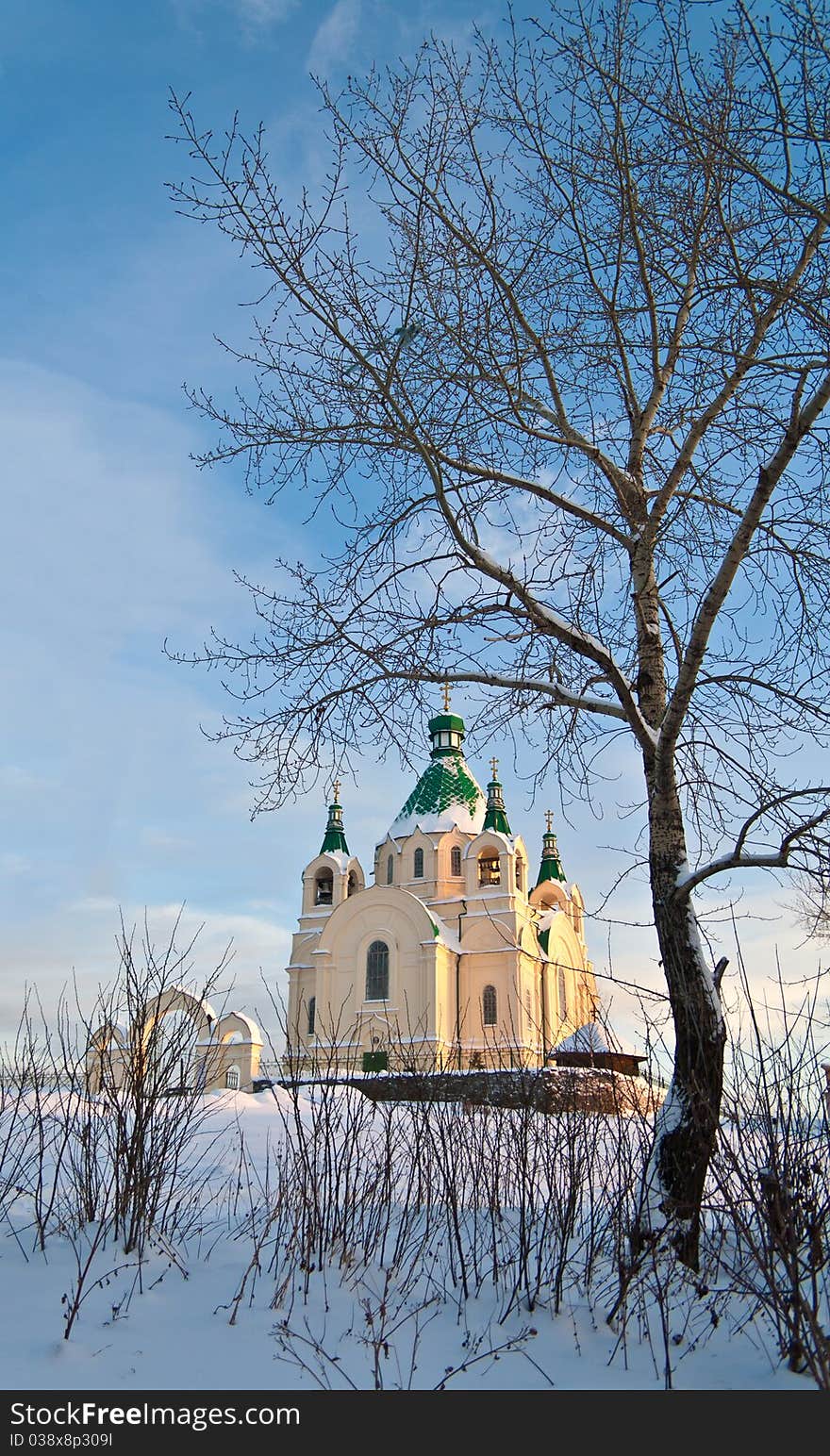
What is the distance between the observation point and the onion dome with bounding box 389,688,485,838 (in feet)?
128

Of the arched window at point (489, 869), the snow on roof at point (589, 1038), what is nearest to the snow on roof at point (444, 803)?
the arched window at point (489, 869)

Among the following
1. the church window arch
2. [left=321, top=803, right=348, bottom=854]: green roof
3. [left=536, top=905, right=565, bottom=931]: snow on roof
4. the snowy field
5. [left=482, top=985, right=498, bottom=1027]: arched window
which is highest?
[left=321, top=803, right=348, bottom=854]: green roof

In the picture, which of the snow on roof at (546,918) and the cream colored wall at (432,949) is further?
the snow on roof at (546,918)

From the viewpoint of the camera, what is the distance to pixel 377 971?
3562 cm

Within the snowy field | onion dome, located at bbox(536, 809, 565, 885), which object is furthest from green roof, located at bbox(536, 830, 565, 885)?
the snowy field

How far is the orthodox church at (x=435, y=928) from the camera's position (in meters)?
34.4

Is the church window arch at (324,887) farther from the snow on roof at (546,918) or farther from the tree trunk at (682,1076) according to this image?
the tree trunk at (682,1076)

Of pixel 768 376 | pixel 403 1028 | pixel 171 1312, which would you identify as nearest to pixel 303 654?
pixel 768 376

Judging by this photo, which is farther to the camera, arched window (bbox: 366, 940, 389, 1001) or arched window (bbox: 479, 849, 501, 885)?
arched window (bbox: 479, 849, 501, 885)

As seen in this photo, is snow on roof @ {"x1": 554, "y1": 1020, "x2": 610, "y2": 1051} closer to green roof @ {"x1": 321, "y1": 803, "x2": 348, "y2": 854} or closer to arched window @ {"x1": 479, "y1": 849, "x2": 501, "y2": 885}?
arched window @ {"x1": 479, "y1": 849, "x2": 501, "y2": 885}

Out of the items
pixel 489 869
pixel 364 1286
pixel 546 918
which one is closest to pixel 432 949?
pixel 489 869

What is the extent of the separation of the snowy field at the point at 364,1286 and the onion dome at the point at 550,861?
3876 cm

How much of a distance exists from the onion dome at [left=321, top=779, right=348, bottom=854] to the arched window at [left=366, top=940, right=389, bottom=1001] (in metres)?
5.57
